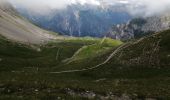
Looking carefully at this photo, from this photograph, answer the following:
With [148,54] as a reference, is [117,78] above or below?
below

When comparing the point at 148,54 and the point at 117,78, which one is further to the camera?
the point at 148,54

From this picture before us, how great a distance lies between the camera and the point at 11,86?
1828 inches

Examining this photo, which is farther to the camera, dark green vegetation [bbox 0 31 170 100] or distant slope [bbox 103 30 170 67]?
distant slope [bbox 103 30 170 67]

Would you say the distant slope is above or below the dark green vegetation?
above

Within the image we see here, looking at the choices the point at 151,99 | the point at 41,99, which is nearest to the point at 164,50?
the point at 151,99

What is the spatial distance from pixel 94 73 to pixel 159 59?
17.3 meters

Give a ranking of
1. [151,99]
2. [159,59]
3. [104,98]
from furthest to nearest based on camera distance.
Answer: [159,59]
[151,99]
[104,98]

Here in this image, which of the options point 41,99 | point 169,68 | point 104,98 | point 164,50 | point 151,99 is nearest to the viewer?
point 41,99

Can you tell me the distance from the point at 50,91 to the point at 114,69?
58758 mm

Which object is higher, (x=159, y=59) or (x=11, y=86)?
(x=159, y=59)

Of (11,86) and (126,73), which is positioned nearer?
(11,86)

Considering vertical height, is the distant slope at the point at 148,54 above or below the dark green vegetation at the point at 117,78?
above

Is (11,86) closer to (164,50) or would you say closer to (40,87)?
(40,87)

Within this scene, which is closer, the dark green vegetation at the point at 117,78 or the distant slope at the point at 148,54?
the dark green vegetation at the point at 117,78
